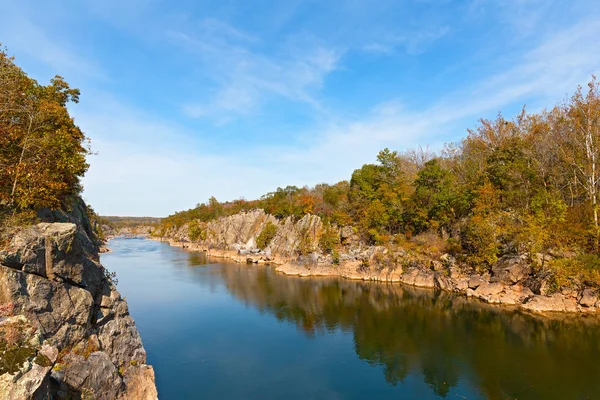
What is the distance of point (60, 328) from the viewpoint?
16.2 m

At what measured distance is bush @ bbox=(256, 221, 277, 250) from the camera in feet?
291

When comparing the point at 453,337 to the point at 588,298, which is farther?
the point at 588,298

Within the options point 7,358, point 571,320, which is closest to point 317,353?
point 7,358

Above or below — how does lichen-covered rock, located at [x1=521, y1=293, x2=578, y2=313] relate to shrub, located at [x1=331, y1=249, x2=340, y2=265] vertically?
below

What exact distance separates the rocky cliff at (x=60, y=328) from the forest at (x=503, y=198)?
142 feet

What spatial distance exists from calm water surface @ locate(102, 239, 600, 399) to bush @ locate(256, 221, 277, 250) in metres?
39.5

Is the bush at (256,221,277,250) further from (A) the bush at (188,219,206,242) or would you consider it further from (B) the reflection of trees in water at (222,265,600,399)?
(A) the bush at (188,219,206,242)

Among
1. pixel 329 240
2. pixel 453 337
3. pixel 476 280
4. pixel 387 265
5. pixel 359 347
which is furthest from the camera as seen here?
pixel 329 240

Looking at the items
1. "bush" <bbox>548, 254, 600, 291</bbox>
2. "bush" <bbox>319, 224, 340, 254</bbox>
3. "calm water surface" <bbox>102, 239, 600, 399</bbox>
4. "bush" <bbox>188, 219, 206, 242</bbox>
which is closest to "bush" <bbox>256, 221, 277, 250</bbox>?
"bush" <bbox>319, 224, 340, 254</bbox>

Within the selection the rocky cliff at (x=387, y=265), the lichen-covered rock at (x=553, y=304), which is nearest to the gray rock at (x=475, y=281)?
the rocky cliff at (x=387, y=265)

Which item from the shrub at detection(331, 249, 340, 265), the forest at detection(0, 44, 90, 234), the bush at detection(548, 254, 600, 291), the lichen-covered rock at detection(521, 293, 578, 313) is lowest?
the lichen-covered rock at detection(521, 293, 578, 313)

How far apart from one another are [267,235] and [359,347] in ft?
201

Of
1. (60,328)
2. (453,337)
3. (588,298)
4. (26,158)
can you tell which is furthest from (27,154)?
(588,298)

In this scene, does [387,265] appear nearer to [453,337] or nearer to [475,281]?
[475,281]
